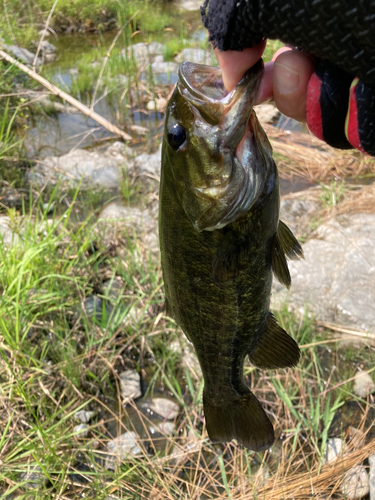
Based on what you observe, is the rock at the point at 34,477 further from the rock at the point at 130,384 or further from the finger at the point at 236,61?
the finger at the point at 236,61

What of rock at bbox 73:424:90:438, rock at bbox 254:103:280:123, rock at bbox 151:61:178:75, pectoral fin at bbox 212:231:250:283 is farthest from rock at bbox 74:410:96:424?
rock at bbox 151:61:178:75

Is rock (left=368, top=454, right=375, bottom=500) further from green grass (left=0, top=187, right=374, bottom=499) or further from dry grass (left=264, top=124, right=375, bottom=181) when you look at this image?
dry grass (left=264, top=124, right=375, bottom=181)

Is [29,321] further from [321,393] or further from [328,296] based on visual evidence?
[328,296]

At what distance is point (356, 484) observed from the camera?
286cm

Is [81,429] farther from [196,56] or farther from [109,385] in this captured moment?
[196,56]

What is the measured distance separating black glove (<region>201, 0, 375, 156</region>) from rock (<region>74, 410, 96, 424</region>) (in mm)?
2903

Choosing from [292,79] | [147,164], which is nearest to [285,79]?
[292,79]

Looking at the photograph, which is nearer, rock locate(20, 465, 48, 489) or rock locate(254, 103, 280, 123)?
rock locate(20, 465, 48, 489)

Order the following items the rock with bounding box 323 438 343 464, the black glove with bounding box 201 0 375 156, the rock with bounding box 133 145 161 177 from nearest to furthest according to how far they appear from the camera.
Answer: the black glove with bounding box 201 0 375 156 < the rock with bounding box 323 438 343 464 < the rock with bounding box 133 145 161 177

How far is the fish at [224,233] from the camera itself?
5.06ft

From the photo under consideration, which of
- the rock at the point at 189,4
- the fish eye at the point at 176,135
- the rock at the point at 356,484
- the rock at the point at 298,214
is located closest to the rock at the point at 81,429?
the rock at the point at 356,484

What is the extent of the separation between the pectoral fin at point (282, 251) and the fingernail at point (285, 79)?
56 cm

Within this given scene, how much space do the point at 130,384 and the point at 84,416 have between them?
1.52 ft

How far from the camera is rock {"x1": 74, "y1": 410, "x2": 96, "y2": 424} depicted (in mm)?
3385
